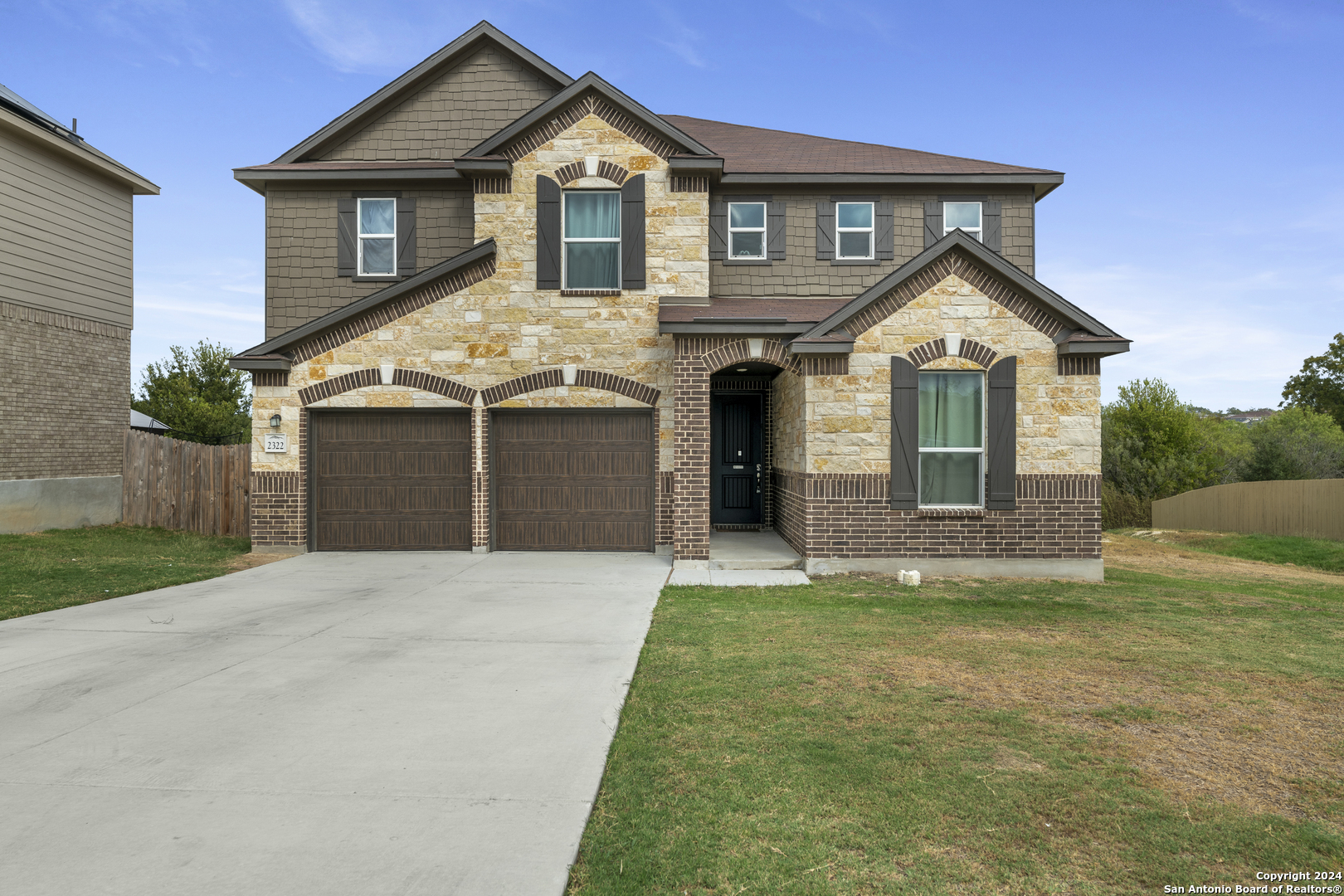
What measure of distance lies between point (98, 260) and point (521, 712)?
59.8 feet

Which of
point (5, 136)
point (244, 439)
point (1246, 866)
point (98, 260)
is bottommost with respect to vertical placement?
point (1246, 866)

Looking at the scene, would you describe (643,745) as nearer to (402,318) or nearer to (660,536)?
(660,536)

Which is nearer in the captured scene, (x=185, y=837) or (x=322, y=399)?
(x=185, y=837)

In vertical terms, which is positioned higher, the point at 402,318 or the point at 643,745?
the point at 402,318

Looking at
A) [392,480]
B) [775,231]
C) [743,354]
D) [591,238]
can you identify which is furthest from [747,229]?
[392,480]

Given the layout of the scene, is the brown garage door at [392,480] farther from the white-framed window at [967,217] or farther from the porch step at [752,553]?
the white-framed window at [967,217]

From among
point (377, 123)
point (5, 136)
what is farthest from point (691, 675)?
point (5, 136)

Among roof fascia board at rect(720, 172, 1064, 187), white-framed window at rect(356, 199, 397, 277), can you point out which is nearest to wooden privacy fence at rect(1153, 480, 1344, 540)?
roof fascia board at rect(720, 172, 1064, 187)

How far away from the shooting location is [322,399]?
1311 centimetres

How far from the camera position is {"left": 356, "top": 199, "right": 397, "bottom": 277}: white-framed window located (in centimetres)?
1483

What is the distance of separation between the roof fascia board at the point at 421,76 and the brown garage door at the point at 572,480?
273 inches

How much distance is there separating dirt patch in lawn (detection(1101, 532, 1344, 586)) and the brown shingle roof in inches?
297

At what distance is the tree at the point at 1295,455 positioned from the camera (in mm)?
35812

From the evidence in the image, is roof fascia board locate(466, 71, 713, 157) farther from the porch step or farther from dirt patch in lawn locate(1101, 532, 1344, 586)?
dirt patch in lawn locate(1101, 532, 1344, 586)
